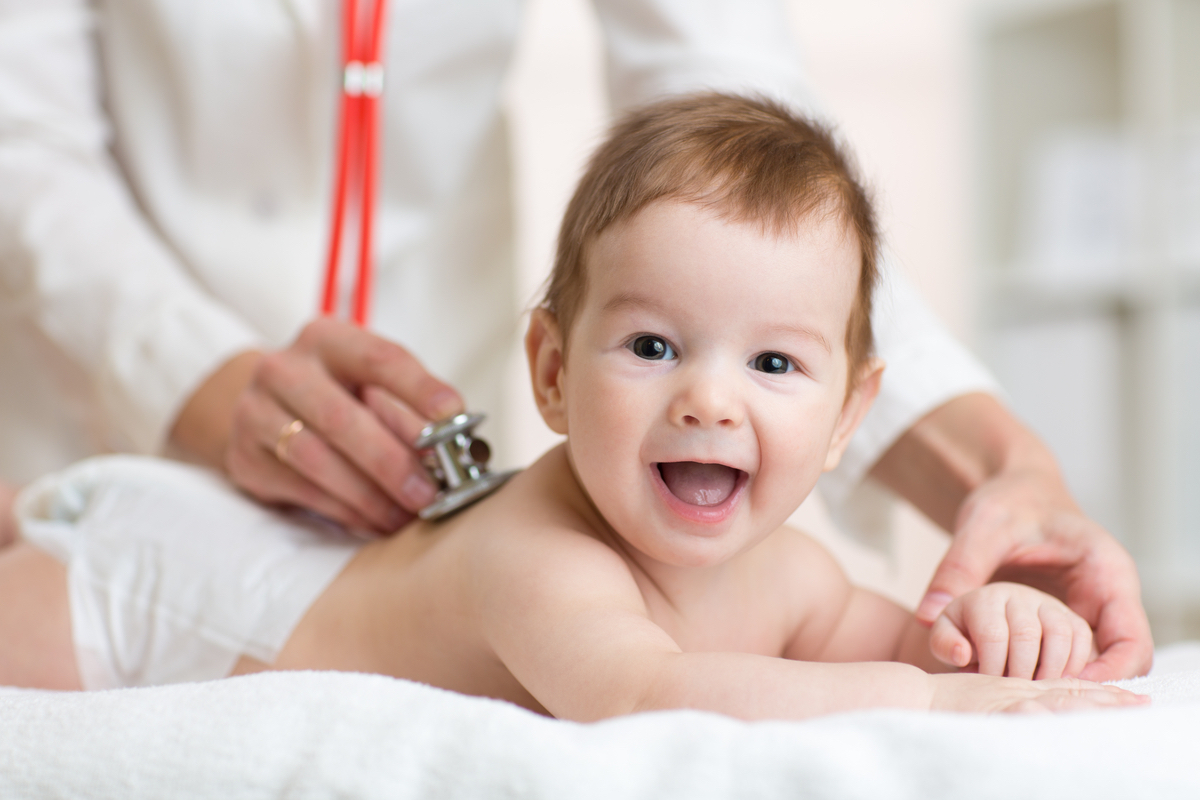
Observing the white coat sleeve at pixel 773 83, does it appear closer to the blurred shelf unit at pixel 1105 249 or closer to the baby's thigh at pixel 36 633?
the baby's thigh at pixel 36 633

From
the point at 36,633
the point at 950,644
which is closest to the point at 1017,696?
the point at 950,644

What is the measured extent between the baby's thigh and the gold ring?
169mm

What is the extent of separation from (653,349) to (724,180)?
90 millimetres

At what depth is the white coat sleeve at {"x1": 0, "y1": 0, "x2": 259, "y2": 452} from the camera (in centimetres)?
83

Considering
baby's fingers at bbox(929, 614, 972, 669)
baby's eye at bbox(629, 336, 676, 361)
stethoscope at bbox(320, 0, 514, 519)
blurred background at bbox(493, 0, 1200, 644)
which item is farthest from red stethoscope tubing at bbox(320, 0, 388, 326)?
blurred background at bbox(493, 0, 1200, 644)

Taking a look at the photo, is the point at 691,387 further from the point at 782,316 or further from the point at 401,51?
the point at 401,51

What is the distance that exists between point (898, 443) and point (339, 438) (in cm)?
41

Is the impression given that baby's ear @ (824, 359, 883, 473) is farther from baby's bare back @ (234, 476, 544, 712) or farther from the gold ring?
the gold ring

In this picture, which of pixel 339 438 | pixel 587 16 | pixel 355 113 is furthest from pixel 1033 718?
pixel 587 16

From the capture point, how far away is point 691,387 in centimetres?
46

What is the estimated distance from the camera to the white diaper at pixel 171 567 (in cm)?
63

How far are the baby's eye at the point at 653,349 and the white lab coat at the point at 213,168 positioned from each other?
39 centimetres

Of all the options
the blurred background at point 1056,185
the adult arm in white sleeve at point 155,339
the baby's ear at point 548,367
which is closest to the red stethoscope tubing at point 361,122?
the adult arm in white sleeve at point 155,339

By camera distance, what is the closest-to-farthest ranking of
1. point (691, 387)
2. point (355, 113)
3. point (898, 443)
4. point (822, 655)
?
point (691, 387), point (822, 655), point (898, 443), point (355, 113)
